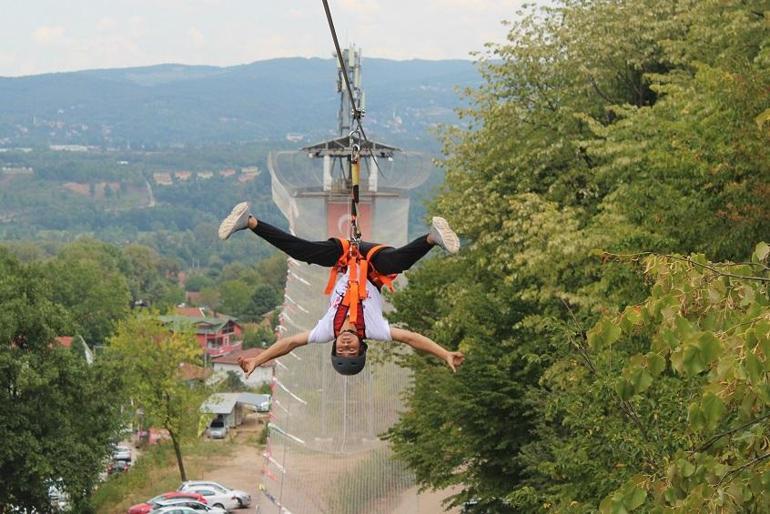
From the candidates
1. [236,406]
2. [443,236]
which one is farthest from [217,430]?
[443,236]

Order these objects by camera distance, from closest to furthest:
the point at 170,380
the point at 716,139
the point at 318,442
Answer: the point at 716,139 < the point at 318,442 < the point at 170,380

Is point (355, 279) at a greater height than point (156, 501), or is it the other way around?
point (355, 279)

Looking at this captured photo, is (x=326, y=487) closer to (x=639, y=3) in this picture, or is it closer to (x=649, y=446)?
(x=639, y=3)

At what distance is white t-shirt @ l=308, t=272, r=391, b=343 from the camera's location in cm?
1088

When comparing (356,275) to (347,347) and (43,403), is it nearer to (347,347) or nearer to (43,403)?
(347,347)

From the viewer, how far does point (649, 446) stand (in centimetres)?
1498

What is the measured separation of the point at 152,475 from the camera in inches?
2126

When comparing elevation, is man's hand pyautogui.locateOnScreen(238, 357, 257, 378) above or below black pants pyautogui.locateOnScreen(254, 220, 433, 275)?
below

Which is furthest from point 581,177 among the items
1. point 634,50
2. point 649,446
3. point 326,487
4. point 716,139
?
point 649,446

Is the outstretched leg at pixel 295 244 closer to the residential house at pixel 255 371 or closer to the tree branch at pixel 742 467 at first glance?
the tree branch at pixel 742 467

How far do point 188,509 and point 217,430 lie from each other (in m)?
36.1

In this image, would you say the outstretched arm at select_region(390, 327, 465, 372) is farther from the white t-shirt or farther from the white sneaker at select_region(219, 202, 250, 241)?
the white sneaker at select_region(219, 202, 250, 241)

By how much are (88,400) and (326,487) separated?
26.1ft

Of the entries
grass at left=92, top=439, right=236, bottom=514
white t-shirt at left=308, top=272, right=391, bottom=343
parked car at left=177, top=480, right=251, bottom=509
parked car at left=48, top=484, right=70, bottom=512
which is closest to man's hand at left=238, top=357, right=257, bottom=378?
white t-shirt at left=308, top=272, right=391, bottom=343
